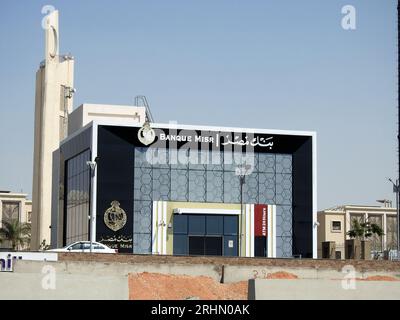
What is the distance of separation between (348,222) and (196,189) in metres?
83.2

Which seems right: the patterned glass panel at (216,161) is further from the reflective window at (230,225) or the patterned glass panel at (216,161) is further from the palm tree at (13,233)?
the palm tree at (13,233)

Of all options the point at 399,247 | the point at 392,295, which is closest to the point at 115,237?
the point at 399,247

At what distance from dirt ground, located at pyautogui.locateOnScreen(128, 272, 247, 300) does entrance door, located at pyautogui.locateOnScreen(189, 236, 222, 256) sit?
28.0 meters

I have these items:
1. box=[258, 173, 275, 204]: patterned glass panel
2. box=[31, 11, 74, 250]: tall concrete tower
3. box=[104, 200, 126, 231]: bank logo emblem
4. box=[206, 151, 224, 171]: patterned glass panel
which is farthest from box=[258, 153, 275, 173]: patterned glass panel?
box=[31, 11, 74, 250]: tall concrete tower

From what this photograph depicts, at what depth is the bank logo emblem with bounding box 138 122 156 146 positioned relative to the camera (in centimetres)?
7656

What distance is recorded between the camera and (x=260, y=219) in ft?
259

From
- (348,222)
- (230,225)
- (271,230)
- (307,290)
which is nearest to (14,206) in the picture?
(348,222)

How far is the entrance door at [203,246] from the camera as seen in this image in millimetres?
76750

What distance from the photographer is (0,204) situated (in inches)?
6393

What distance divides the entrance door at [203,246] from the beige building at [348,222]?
68102 mm

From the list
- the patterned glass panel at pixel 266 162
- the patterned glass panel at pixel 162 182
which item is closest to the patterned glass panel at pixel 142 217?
the patterned glass panel at pixel 162 182

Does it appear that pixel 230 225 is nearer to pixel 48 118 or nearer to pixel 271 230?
pixel 271 230

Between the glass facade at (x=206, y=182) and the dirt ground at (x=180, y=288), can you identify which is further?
the glass facade at (x=206, y=182)

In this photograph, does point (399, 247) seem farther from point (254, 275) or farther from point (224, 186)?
point (254, 275)
